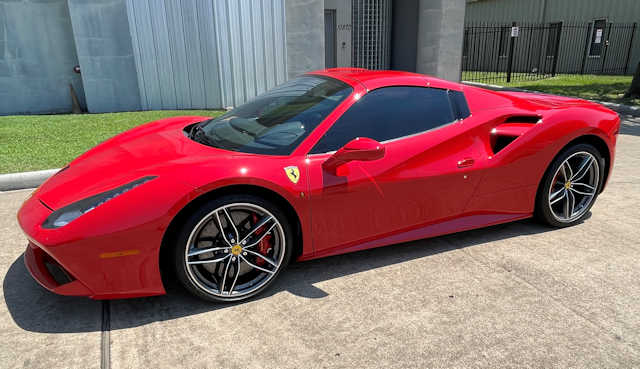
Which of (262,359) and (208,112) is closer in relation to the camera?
(262,359)

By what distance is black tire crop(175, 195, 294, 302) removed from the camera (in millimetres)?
2580

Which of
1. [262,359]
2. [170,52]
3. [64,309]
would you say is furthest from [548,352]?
Answer: [170,52]

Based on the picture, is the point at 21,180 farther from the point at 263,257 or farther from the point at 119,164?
the point at 263,257

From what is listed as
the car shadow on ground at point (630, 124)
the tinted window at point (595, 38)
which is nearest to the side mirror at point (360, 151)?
the car shadow on ground at point (630, 124)

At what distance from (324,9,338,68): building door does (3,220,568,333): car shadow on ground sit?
29.7 feet

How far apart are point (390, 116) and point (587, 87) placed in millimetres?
14292

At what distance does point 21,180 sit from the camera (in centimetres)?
511

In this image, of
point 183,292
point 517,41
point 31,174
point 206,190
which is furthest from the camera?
point 517,41

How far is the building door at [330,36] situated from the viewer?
11777mm

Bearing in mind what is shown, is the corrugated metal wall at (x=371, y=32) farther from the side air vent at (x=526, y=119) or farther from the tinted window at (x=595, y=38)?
the tinted window at (x=595, y=38)

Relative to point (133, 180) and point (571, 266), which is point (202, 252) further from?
point (571, 266)

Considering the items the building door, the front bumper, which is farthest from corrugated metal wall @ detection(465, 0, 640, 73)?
the front bumper

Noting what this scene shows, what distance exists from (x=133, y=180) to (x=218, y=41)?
25.1ft

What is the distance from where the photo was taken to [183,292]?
296 centimetres
